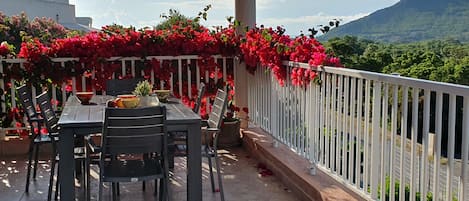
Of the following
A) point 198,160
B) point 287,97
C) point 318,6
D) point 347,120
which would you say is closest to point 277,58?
point 287,97

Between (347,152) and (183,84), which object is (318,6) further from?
(347,152)

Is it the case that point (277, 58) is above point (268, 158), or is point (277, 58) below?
above

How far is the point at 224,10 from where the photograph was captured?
6.96m

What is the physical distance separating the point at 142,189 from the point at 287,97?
152 centimetres

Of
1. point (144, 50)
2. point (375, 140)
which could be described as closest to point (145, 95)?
point (375, 140)

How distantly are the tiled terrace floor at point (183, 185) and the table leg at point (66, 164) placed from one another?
738mm

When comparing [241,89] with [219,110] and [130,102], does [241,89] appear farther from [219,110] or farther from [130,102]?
[130,102]

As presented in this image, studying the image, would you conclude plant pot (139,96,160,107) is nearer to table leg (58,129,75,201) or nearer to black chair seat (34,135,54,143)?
table leg (58,129,75,201)

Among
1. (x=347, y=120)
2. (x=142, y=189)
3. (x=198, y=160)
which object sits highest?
(x=347, y=120)

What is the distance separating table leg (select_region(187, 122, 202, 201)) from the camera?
3299 millimetres

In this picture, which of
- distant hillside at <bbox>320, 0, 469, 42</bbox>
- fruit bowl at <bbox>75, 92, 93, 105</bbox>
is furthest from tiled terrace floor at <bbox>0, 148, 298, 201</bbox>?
distant hillside at <bbox>320, 0, 469, 42</bbox>

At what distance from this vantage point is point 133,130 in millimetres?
2926

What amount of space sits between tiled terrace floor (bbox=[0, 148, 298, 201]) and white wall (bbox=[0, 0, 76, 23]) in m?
12.7

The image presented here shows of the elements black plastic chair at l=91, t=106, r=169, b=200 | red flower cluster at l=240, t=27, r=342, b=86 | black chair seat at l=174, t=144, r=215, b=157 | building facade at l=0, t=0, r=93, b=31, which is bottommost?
black chair seat at l=174, t=144, r=215, b=157
